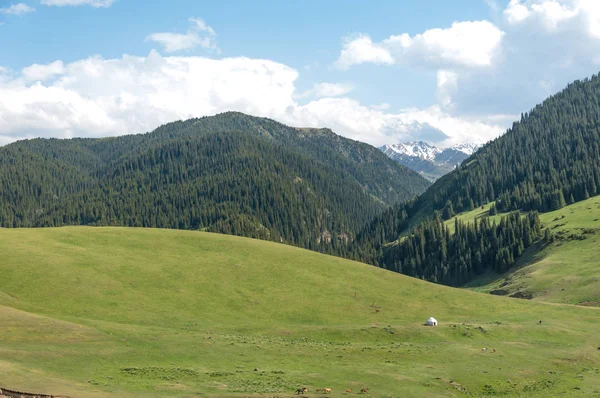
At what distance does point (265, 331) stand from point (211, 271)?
84.2ft

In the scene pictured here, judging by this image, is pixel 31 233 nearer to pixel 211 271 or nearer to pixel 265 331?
pixel 211 271

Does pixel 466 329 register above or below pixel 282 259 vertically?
below

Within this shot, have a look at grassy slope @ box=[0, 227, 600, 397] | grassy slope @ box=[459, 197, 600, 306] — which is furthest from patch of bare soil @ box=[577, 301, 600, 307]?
grassy slope @ box=[0, 227, 600, 397]

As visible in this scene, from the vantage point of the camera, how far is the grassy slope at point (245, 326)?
4953 cm

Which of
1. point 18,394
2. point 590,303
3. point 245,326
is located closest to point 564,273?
point 590,303

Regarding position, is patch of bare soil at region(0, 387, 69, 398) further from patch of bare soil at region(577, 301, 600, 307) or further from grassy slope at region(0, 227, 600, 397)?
patch of bare soil at region(577, 301, 600, 307)

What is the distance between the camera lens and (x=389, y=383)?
50.8 metres

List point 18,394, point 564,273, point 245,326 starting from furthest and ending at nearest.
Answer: point 564,273 → point 245,326 → point 18,394

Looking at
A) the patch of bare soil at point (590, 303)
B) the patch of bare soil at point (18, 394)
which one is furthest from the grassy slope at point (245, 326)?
the patch of bare soil at point (590, 303)

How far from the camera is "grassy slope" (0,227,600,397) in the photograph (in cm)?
4953

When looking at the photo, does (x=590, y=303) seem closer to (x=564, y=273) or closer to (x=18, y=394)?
(x=564, y=273)

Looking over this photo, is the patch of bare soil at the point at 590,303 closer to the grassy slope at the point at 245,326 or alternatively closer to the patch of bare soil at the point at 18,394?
the grassy slope at the point at 245,326

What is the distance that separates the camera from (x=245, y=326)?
74.1 m

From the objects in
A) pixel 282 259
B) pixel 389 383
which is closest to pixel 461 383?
pixel 389 383
